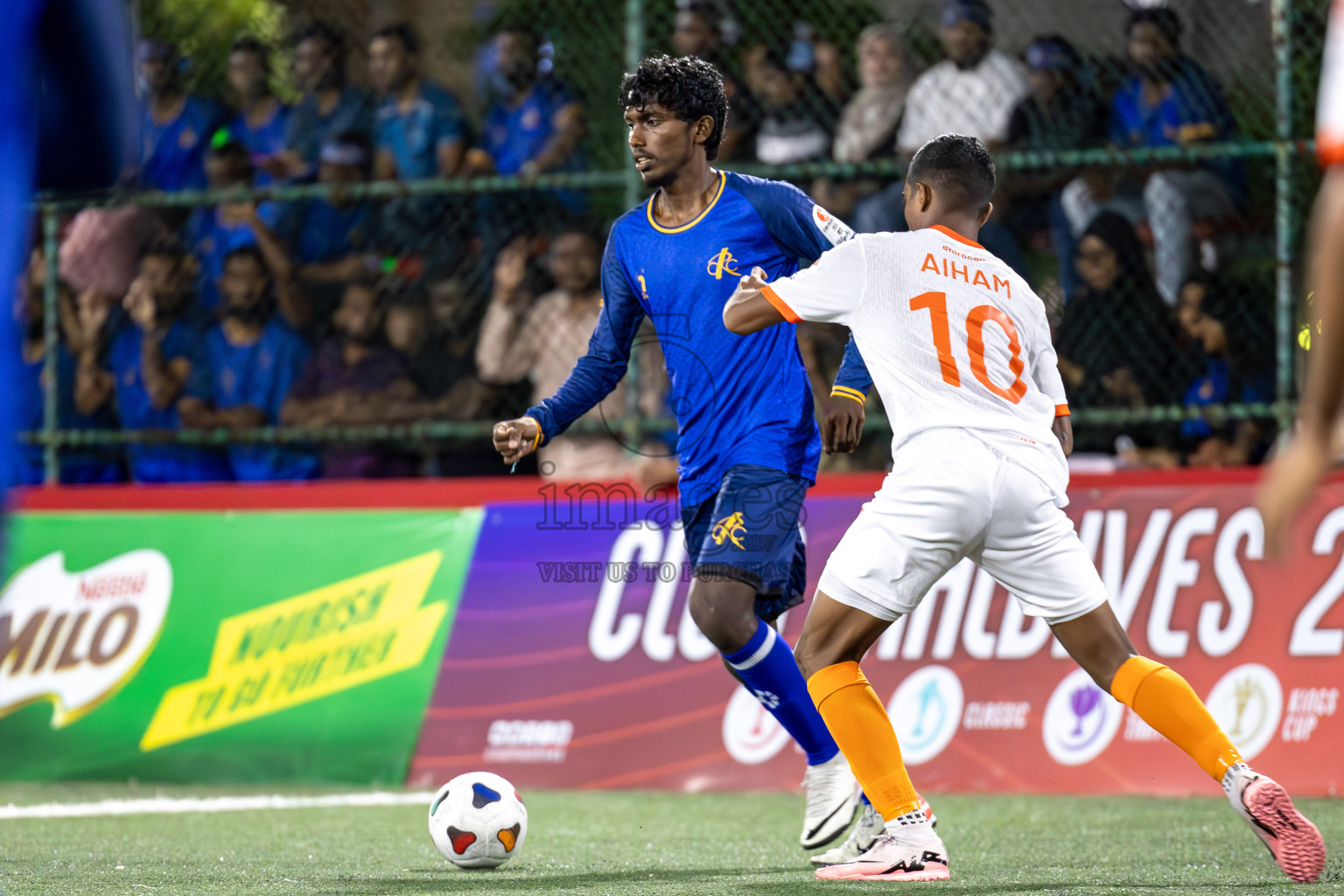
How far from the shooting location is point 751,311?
13.4 ft

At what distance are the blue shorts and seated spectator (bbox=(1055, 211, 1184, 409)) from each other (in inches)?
109

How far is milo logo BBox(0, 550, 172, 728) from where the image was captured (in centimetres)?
788

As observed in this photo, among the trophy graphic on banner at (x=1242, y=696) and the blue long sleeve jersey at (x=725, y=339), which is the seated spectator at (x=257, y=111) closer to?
the blue long sleeve jersey at (x=725, y=339)

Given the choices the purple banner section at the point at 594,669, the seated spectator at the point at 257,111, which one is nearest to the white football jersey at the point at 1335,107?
the purple banner section at the point at 594,669

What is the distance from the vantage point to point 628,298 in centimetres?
520

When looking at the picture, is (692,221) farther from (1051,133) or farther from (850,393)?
(1051,133)


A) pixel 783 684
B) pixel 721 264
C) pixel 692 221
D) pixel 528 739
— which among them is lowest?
pixel 528 739

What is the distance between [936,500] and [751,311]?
0.66 metres

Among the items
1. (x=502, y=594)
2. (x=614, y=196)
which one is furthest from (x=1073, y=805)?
(x=614, y=196)

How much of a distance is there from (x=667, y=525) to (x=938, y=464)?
3.41 m

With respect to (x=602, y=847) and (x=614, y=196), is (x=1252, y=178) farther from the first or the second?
(x=602, y=847)

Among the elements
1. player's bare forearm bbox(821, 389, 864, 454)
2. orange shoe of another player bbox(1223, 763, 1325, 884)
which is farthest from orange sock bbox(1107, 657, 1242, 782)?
player's bare forearm bbox(821, 389, 864, 454)

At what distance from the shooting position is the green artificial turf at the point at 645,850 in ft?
13.7

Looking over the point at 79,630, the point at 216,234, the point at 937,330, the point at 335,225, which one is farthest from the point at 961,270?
the point at 216,234
